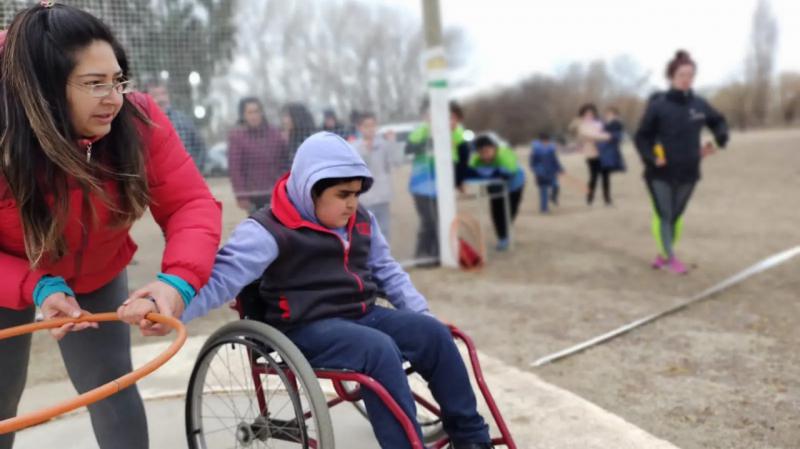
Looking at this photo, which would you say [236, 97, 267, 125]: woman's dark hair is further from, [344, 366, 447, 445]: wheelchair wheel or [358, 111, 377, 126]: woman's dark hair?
[344, 366, 447, 445]: wheelchair wheel

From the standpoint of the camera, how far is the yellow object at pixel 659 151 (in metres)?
5.68

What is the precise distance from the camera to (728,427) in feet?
9.58

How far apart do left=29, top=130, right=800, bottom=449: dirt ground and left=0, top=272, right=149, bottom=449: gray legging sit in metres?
1.73

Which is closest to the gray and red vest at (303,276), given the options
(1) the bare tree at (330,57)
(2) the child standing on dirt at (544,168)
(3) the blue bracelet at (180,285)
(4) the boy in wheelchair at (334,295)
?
Result: (4) the boy in wheelchair at (334,295)

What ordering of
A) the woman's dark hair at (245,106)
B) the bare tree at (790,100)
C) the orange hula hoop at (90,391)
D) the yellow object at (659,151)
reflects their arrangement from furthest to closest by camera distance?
the bare tree at (790,100), the yellow object at (659,151), the woman's dark hair at (245,106), the orange hula hoop at (90,391)

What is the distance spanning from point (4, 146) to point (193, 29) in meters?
3.88

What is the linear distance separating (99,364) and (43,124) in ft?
2.45

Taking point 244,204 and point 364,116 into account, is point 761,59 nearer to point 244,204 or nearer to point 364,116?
point 364,116

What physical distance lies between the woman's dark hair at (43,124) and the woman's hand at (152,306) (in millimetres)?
223

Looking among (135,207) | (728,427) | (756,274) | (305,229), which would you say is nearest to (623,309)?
(756,274)

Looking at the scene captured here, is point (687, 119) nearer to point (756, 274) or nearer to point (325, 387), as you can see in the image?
point (756, 274)

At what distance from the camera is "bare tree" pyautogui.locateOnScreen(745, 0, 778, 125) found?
32.4 meters

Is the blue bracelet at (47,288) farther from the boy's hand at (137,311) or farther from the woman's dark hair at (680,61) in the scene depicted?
the woman's dark hair at (680,61)

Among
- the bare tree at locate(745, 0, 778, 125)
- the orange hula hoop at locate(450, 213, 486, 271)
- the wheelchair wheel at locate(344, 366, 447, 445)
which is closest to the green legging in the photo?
the orange hula hoop at locate(450, 213, 486, 271)
